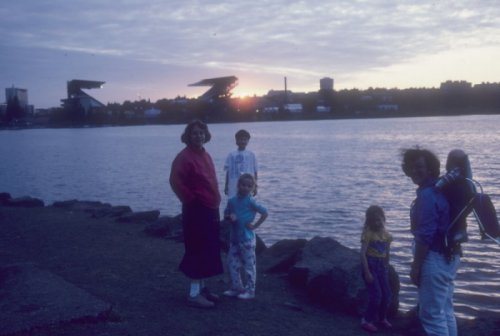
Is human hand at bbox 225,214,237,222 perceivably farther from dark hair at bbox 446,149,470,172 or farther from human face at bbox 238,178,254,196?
dark hair at bbox 446,149,470,172

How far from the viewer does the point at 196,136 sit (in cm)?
626

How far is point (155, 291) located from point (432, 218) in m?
3.80

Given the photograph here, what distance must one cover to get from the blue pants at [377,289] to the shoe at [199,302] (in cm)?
169

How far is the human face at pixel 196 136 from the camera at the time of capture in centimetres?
627

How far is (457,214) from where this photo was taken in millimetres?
4500

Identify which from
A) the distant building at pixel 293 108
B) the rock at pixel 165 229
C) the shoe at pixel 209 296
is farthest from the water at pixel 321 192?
the distant building at pixel 293 108

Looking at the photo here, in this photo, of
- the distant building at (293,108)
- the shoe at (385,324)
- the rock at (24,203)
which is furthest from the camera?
the distant building at (293,108)

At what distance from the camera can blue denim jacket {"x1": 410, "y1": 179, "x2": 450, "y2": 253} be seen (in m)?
4.47

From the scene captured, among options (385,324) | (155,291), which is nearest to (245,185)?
(155,291)

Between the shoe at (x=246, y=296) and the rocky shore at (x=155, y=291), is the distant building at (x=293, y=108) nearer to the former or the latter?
the rocky shore at (x=155, y=291)

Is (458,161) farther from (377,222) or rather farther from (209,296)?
(209,296)

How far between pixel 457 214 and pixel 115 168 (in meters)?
41.9

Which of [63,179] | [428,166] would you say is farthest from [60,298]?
[63,179]

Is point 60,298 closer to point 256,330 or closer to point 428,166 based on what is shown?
point 256,330
